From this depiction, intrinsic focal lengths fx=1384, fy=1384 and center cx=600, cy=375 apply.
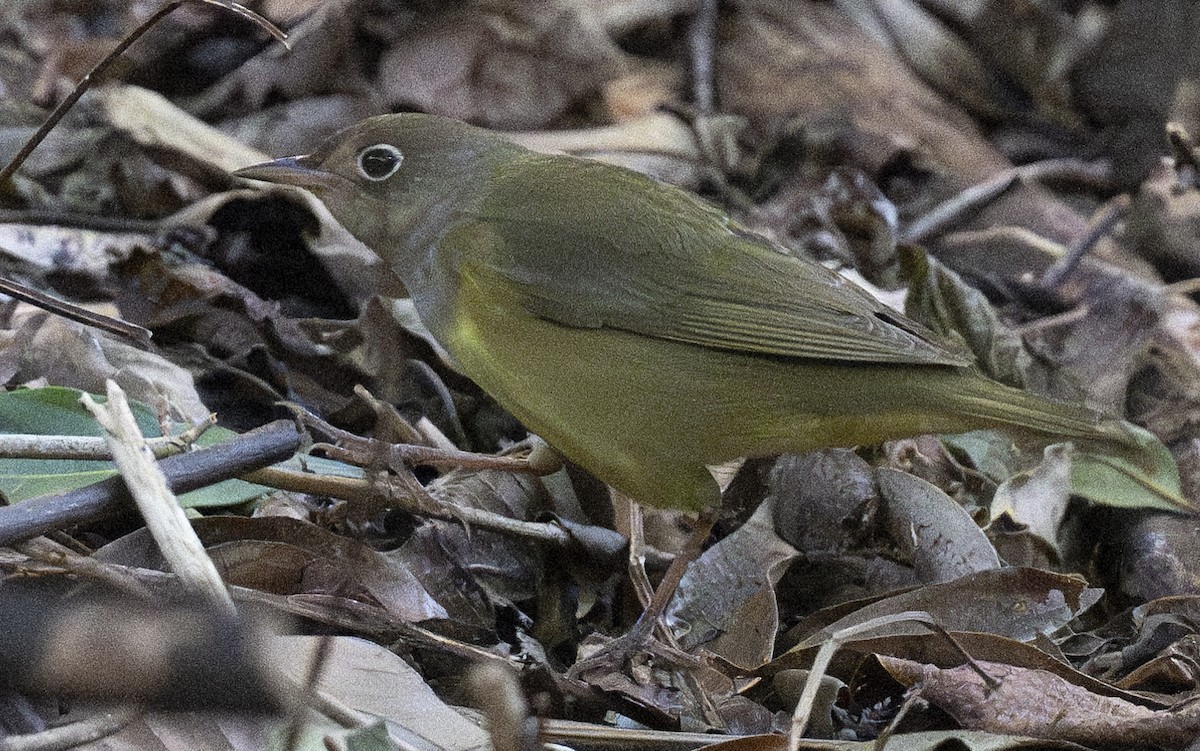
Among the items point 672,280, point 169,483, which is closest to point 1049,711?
point 672,280

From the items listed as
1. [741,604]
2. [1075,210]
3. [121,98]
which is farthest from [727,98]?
[741,604]

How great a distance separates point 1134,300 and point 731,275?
246 cm

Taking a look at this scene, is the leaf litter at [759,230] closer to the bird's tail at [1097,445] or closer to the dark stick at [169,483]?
the bird's tail at [1097,445]

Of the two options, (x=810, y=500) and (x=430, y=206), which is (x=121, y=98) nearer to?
(x=430, y=206)

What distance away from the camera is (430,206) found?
4.10 meters

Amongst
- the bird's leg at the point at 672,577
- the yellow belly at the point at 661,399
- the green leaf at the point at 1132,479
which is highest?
the yellow belly at the point at 661,399

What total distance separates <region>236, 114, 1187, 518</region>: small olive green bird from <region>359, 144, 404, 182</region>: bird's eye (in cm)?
34

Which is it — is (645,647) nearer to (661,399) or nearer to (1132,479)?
(661,399)

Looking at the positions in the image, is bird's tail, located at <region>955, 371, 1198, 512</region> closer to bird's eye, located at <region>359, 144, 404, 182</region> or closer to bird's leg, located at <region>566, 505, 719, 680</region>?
bird's leg, located at <region>566, 505, 719, 680</region>

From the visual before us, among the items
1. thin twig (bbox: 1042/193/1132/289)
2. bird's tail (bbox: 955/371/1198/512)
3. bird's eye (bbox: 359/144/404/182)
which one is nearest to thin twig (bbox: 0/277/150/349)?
bird's eye (bbox: 359/144/404/182)

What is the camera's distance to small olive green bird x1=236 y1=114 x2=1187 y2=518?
3.65 meters

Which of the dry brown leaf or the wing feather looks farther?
the wing feather

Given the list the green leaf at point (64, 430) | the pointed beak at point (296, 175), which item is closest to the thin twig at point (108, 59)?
the green leaf at point (64, 430)

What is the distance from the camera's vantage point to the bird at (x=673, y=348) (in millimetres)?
3650
